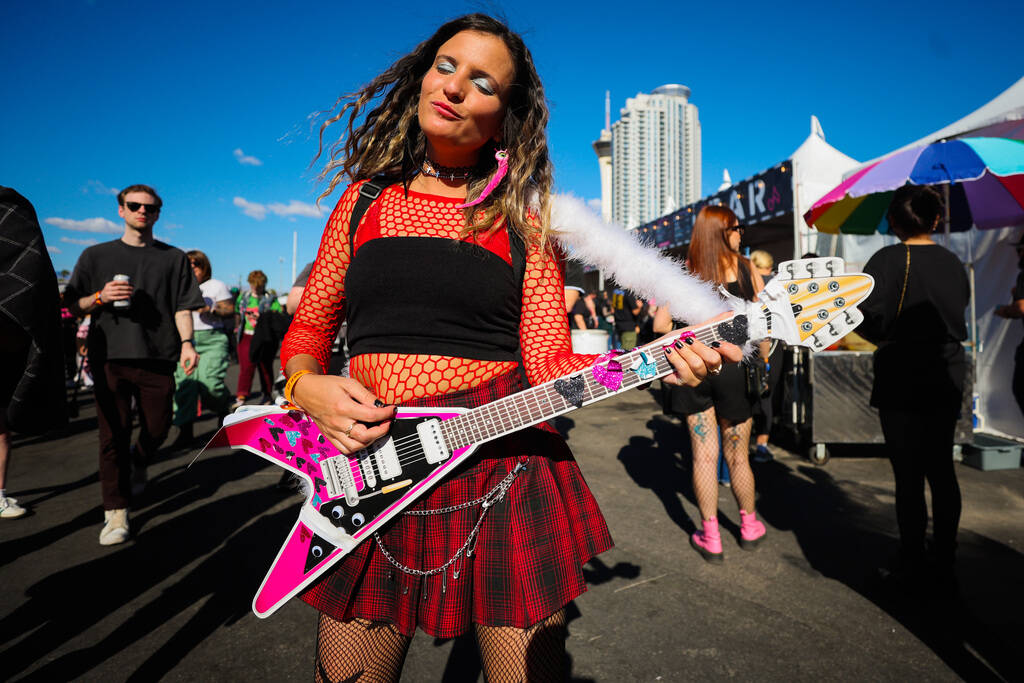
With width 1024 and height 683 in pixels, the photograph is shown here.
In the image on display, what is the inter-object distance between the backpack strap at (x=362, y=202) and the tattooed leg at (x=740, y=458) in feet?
9.48

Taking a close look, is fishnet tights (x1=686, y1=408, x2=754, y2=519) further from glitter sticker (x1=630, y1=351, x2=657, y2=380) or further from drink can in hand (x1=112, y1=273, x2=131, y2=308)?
drink can in hand (x1=112, y1=273, x2=131, y2=308)

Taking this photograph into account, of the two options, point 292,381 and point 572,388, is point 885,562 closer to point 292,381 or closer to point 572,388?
point 572,388

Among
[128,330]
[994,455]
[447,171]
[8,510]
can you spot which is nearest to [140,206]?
[128,330]

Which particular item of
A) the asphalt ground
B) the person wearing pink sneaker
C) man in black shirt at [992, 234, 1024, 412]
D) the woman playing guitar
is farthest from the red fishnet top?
man in black shirt at [992, 234, 1024, 412]

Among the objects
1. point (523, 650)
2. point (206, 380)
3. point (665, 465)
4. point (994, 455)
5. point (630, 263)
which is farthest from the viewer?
point (206, 380)

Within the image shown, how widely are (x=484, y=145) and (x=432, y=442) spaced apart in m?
0.87

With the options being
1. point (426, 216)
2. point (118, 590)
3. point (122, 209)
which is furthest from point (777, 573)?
point (122, 209)

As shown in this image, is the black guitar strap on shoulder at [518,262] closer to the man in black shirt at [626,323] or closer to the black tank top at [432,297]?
the black tank top at [432,297]

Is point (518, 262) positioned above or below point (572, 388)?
above

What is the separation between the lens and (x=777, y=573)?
3.44 m

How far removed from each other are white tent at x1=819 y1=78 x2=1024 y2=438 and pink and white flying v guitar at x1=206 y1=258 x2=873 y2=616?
645cm

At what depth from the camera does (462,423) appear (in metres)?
1.33

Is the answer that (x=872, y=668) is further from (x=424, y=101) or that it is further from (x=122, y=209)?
Result: (x=122, y=209)

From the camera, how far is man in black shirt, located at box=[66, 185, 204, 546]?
3.73 m
